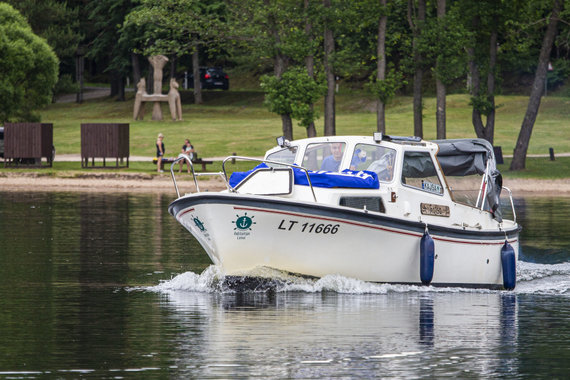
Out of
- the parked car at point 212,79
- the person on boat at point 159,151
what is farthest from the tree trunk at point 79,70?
the person on boat at point 159,151

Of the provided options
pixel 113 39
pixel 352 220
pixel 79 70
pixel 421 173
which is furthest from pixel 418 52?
pixel 79 70

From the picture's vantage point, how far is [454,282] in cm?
1867

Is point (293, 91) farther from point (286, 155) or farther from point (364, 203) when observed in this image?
point (364, 203)

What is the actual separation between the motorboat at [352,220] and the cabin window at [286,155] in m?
0.02

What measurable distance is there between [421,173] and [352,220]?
2086 millimetres

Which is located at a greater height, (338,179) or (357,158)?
(357,158)

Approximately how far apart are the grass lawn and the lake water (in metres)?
29.5

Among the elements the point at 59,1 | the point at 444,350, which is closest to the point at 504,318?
the point at 444,350

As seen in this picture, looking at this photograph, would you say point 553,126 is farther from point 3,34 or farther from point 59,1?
point 59,1

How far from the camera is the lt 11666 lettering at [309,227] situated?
55.4ft

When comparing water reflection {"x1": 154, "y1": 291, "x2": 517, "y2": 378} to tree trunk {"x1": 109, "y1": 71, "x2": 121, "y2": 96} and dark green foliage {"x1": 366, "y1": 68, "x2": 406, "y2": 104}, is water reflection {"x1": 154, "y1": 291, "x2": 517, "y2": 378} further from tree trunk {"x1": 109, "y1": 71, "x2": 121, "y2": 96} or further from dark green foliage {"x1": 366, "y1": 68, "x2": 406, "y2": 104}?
tree trunk {"x1": 109, "y1": 71, "x2": 121, "y2": 96}

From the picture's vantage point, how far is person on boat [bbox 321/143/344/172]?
18703 mm

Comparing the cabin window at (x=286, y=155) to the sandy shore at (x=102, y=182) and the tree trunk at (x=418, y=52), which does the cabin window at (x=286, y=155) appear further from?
the tree trunk at (x=418, y=52)

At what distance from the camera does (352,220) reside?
56.1 ft
